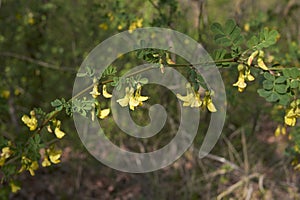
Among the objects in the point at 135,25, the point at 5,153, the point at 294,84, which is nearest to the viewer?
the point at 294,84

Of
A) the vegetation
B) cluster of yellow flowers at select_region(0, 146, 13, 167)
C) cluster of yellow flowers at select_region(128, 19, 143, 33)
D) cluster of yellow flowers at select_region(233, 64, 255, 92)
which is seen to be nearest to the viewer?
cluster of yellow flowers at select_region(233, 64, 255, 92)

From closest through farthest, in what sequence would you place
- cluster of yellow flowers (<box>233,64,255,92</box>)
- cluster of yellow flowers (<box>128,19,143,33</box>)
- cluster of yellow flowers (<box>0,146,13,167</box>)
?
cluster of yellow flowers (<box>233,64,255,92</box>) < cluster of yellow flowers (<box>0,146,13,167</box>) < cluster of yellow flowers (<box>128,19,143,33</box>)

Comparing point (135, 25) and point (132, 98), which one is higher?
point (135, 25)

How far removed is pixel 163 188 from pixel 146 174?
209 mm

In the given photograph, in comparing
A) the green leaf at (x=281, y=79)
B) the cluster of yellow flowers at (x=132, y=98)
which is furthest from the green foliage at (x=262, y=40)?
the cluster of yellow flowers at (x=132, y=98)

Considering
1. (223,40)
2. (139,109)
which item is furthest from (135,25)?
(139,109)

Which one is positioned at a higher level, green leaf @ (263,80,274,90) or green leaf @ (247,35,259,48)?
green leaf @ (247,35,259,48)

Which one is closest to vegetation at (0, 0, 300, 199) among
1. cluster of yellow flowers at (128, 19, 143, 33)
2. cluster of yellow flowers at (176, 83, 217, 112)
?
cluster of yellow flowers at (128, 19, 143, 33)

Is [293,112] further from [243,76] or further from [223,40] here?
[223,40]

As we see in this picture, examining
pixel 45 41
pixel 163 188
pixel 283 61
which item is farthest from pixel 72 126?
pixel 283 61

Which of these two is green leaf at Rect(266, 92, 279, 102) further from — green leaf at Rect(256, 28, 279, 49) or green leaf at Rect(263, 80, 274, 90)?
green leaf at Rect(256, 28, 279, 49)

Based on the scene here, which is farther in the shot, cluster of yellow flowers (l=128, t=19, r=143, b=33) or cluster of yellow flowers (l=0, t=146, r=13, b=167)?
cluster of yellow flowers (l=128, t=19, r=143, b=33)

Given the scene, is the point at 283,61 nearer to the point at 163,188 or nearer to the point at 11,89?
the point at 163,188

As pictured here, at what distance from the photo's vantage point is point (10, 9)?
326 centimetres
